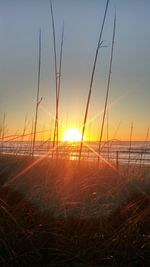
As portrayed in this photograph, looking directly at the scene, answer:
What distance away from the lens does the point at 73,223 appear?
165 centimetres

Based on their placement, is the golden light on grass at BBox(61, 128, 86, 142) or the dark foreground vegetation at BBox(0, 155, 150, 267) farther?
the golden light on grass at BBox(61, 128, 86, 142)

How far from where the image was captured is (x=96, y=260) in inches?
52.9

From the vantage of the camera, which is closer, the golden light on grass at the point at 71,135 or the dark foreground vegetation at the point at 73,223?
the dark foreground vegetation at the point at 73,223

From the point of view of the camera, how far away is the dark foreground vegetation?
4.45 feet

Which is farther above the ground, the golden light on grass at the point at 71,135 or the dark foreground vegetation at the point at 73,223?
the golden light on grass at the point at 71,135

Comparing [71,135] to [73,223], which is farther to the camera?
[71,135]

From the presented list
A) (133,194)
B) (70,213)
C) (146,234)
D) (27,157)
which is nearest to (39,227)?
(70,213)

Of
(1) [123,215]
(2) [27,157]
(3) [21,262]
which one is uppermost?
(2) [27,157]

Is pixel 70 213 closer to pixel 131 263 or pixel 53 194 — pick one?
pixel 53 194

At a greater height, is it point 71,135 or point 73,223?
point 71,135

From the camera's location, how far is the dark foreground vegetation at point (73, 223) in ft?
4.45

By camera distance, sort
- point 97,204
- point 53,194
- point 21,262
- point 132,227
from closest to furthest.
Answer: point 21,262 < point 132,227 < point 97,204 < point 53,194

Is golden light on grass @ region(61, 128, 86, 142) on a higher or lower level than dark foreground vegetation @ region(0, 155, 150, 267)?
higher

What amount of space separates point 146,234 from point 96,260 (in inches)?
13.5
